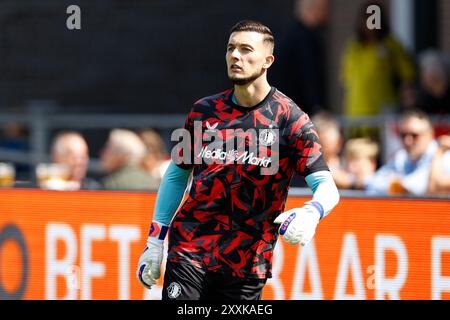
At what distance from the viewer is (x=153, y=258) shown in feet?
22.4

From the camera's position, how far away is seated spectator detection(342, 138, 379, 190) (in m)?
10.4

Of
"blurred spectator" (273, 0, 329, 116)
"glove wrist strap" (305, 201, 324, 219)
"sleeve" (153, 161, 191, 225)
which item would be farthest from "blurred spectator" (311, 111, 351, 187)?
"glove wrist strap" (305, 201, 324, 219)

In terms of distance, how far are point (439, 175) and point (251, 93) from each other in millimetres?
3068

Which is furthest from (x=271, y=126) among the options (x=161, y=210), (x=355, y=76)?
(x=355, y=76)

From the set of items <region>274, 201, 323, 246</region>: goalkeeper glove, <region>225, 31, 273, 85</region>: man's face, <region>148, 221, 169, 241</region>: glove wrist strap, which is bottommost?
<region>148, 221, 169, 241</region>: glove wrist strap

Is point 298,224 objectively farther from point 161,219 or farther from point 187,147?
point 161,219

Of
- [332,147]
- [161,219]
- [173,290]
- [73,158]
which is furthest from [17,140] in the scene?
[173,290]

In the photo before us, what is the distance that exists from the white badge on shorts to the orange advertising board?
1734 mm

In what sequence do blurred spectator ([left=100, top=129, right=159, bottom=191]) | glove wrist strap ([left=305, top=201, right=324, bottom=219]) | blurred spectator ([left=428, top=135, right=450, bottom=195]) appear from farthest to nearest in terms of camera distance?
blurred spectator ([left=100, top=129, right=159, bottom=191])
blurred spectator ([left=428, top=135, right=450, bottom=195])
glove wrist strap ([left=305, top=201, right=324, bottom=219])

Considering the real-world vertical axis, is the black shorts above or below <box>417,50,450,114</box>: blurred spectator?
below

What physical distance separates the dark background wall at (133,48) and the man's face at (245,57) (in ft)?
27.6

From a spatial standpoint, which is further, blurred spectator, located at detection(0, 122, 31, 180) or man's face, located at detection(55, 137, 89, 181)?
blurred spectator, located at detection(0, 122, 31, 180)

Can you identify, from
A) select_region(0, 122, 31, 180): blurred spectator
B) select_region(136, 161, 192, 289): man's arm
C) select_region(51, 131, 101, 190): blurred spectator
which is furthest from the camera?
select_region(0, 122, 31, 180): blurred spectator

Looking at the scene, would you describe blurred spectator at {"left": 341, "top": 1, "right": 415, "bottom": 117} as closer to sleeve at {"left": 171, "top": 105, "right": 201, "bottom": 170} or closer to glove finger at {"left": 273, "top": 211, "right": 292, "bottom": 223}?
sleeve at {"left": 171, "top": 105, "right": 201, "bottom": 170}
